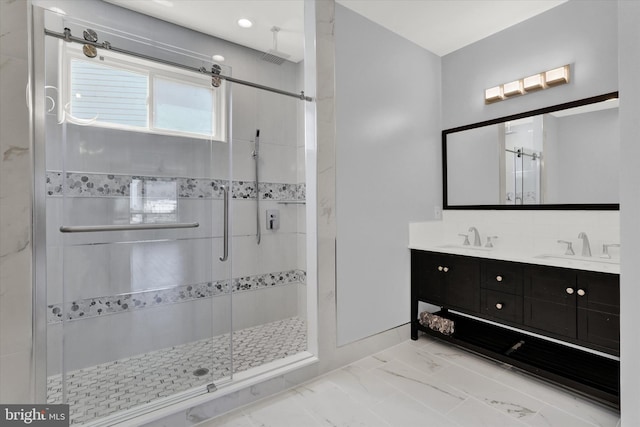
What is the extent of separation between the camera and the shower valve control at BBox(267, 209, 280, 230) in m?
2.95

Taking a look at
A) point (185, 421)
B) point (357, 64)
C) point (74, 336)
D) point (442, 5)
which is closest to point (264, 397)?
point (185, 421)

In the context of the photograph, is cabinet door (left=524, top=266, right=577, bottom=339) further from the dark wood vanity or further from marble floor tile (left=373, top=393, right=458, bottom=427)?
marble floor tile (left=373, top=393, right=458, bottom=427)

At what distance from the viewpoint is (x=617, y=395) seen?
63.8 inches

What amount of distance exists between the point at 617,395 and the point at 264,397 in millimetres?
1918

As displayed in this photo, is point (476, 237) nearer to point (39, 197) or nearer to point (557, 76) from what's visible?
point (557, 76)

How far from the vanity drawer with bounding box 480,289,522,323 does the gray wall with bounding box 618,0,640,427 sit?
1042 mm

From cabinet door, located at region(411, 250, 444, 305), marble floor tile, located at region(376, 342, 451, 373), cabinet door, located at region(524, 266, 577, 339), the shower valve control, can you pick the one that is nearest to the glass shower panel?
the shower valve control

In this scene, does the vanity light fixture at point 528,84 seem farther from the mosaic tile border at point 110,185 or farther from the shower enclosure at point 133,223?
the mosaic tile border at point 110,185

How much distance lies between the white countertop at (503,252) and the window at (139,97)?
1.82 meters

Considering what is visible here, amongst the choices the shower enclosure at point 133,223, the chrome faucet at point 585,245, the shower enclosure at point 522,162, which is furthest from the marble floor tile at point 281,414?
the shower enclosure at point 522,162

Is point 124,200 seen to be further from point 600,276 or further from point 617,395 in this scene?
point 617,395

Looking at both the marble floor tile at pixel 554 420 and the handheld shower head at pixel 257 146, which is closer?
the marble floor tile at pixel 554 420

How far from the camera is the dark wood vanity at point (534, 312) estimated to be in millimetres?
1688

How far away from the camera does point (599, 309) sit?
5.52ft
